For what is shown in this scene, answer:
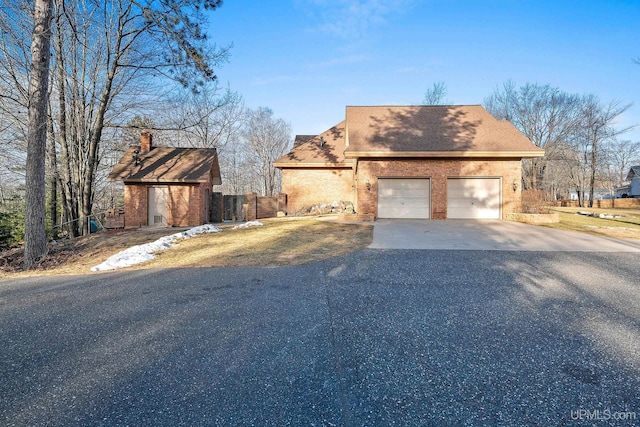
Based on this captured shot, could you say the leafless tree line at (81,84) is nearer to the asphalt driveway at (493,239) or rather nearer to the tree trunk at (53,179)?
the tree trunk at (53,179)

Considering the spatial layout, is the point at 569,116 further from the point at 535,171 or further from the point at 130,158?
the point at 130,158

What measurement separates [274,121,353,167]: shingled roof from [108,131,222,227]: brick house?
185 inches

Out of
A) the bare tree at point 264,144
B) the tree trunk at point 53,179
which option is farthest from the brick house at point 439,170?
the bare tree at point 264,144

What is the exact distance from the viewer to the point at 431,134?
1345 cm

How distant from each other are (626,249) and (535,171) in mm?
25036

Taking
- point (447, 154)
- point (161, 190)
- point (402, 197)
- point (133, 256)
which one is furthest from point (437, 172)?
point (161, 190)

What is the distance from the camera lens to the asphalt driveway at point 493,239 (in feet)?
23.0

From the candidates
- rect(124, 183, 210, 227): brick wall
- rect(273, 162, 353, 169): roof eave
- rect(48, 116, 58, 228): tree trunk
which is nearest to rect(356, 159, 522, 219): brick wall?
rect(273, 162, 353, 169): roof eave

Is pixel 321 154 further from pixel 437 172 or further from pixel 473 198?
pixel 473 198

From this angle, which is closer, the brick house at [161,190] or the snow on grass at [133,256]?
the snow on grass at [133,256]

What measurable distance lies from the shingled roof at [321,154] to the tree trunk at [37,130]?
11.1m

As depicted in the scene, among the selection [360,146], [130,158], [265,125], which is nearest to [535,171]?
[360,146]

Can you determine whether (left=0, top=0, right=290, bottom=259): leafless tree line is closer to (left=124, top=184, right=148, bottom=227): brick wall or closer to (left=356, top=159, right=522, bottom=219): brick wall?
(left=124, top=184, right=148, bottom=227): brick wall

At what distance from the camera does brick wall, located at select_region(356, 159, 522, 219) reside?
12.6 m
